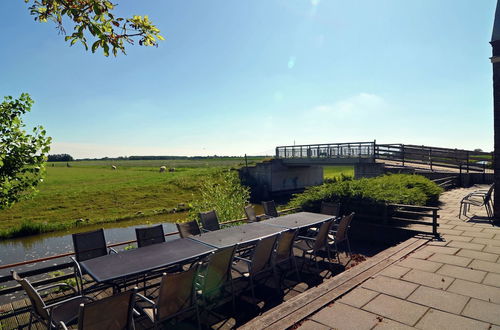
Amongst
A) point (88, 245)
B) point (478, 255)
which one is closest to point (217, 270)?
point (88, 245)

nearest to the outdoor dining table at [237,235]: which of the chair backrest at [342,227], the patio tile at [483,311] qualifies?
the chair backrest at [342,227]

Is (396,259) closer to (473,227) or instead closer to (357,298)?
(357,298)

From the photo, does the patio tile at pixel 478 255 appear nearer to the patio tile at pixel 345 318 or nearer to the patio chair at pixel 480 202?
the patio tile at pixel 345 318

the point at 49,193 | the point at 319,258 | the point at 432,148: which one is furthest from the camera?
the point at 49,193

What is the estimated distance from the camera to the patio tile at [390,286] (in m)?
4.43

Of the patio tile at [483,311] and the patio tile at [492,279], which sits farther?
the patio tile at [492,279]

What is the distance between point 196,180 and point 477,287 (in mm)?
31077

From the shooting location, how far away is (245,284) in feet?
17.7

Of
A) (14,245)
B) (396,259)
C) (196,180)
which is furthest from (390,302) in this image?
(196,180)

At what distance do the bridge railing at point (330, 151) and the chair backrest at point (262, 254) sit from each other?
58.3 feet

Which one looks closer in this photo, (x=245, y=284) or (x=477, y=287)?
(x=477, y=287)

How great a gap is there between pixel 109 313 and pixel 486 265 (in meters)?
5.94

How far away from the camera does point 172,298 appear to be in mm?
3492

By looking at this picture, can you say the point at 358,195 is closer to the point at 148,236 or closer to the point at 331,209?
the point at 331,209
